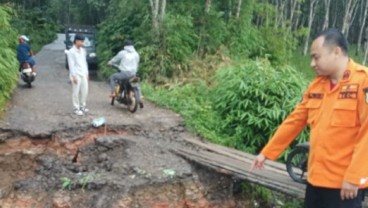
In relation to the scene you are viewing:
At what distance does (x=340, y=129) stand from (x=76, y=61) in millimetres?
6496

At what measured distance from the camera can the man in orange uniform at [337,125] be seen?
8.68ft

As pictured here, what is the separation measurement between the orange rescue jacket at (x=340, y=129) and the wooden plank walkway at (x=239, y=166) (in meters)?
2.63

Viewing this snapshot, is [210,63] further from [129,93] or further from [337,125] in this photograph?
[337,125]

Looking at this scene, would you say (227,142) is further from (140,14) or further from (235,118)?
(140,14)

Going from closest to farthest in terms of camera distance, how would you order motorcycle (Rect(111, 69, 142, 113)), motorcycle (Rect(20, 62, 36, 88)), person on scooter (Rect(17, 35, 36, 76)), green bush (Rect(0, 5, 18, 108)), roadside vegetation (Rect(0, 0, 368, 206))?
roadside vegetation (Rect(0, 0, 368, 206))
motorcycle (Rect(111, 69, 142, 113))
green bush (Rect(0, 5, 18, 108))
person on scooter (Rect(17, 35, 36, 76))
motorcycle (Rect(20, 62, 36, 88))

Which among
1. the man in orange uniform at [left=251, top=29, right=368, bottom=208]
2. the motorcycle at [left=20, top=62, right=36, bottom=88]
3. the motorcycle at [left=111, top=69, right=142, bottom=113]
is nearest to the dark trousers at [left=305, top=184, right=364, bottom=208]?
the man in orange uniform at [left=251, top=29, right=368, bottom=208]

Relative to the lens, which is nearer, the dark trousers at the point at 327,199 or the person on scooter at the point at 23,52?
the dark trousers at the point at 327,199

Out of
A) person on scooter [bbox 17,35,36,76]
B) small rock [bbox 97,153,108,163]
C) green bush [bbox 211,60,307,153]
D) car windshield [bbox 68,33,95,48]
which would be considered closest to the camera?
small rock [bbox 97,153,108,163]

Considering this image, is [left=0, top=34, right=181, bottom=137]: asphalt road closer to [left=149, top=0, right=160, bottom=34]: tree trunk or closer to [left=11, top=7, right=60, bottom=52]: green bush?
[left=149, top=0, right=160, bottom=34]: tree trunk

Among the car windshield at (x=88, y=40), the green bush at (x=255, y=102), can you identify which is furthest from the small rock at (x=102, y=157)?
the car windshield at (x=88, y=40)

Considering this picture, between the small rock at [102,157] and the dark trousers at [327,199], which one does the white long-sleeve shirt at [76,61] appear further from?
the dark trousers at [327,199]

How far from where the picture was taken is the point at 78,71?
848cm

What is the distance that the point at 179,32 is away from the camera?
1329 cm

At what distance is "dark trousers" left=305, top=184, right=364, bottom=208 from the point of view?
284 centimetres
